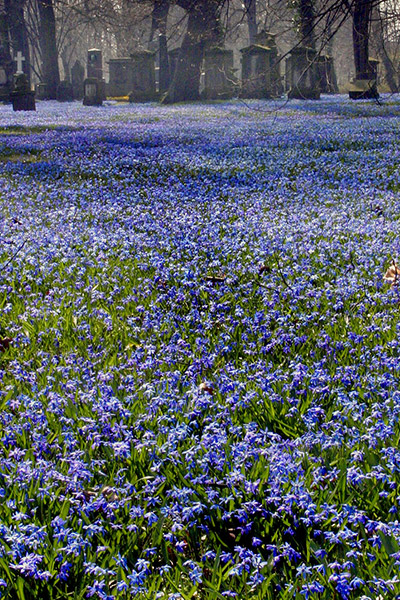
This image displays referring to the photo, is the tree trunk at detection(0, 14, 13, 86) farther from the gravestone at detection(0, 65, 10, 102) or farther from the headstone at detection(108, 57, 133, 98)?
the headstone at detection(108, 57, 133, 98)

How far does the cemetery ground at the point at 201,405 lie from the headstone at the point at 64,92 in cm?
3941

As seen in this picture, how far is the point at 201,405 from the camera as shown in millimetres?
2607

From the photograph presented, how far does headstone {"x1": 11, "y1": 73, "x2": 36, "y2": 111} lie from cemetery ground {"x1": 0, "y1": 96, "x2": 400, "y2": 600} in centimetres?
2396

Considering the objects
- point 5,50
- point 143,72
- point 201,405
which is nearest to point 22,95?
point 143,72

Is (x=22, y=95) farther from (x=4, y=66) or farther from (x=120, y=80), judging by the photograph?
(x=120, y=80)

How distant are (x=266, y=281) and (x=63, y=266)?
152 cm

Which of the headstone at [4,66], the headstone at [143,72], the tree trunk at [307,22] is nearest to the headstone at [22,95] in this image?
the headstone at [4,66]

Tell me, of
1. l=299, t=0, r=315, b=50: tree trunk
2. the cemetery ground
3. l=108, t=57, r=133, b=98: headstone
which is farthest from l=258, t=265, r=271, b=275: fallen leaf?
l=108, t=57, r=133, b=98: headstone

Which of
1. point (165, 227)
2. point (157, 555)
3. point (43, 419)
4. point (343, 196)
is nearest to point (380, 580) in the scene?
point (157, 555)

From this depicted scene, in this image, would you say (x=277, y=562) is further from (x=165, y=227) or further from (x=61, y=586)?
(x=165, y=227)

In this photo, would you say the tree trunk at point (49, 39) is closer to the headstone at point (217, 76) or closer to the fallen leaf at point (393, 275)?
the headstone at point (217, 76)

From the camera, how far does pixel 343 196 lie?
292 inches

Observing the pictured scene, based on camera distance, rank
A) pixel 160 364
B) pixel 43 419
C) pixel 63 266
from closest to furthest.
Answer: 1. pixel 43 419
2. pixel 160 364
3. pixel 63 266

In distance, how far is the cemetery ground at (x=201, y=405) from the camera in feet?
5.82
